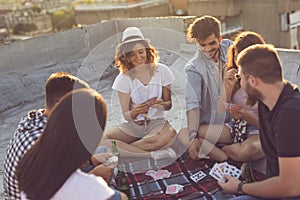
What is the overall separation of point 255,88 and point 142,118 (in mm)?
1296

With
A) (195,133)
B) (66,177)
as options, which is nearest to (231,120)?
(195,133)

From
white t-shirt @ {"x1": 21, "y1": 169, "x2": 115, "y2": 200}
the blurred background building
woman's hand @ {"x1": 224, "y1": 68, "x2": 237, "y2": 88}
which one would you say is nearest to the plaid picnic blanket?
woman's hand @ {"x1": 224, "y1": 68, "x2": 237, "y2": 88}

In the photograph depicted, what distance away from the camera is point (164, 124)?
9.66ft

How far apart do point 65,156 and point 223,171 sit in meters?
1.44

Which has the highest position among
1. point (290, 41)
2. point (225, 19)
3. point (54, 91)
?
point (54, 91)

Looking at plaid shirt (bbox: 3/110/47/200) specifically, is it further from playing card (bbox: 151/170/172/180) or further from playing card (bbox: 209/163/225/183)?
playing card (bbox: 209/163/225/183)

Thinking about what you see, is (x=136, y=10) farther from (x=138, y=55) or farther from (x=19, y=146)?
(x=19, y=146)

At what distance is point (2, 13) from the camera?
20.8 meters

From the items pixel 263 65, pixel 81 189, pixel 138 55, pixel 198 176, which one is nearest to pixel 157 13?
pixel 138 55

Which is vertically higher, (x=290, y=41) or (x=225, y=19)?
(x=225, y=19)

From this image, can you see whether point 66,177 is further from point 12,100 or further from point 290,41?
point 290,41

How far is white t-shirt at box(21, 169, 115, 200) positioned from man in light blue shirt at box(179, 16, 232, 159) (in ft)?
4.73

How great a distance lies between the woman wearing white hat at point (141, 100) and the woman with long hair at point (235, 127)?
0.29 meters

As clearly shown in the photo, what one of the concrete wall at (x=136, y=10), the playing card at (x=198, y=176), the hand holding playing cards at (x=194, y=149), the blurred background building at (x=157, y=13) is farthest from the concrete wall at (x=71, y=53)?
the concrete wall at (x=136, y=10)
